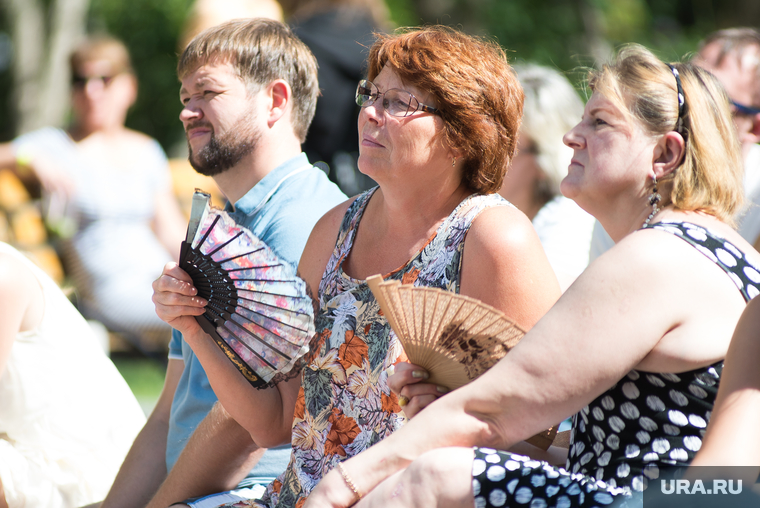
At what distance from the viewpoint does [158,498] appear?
2.37 m

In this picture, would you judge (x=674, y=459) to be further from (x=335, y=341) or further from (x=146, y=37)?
(x=146, y=37)

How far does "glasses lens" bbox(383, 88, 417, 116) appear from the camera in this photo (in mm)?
2076

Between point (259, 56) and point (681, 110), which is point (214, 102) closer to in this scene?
point (259, 56)

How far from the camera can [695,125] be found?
69.7 inches

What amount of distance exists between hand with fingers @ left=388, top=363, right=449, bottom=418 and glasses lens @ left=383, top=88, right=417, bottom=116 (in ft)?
2.36

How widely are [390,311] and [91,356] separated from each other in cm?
152

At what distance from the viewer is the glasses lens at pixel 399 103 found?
2076 millimetres

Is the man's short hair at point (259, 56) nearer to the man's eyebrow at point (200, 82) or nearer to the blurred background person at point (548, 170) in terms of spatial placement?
the man's eyebrow at point (200, 82)

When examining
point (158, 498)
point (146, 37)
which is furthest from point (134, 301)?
point (146, 37)

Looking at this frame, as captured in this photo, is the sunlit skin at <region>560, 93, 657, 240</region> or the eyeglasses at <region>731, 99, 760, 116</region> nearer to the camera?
→ the sunlit skin at <region>560, 93, 657, 240</region>

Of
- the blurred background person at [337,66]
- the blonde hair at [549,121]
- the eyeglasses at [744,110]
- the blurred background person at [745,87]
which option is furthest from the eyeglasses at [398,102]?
the eyeglasses at [744,110]

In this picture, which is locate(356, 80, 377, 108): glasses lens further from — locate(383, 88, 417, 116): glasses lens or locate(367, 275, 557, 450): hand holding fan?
locate(367, 275, 557, 450): hand holding fan

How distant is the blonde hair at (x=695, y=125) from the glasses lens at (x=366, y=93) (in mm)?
653

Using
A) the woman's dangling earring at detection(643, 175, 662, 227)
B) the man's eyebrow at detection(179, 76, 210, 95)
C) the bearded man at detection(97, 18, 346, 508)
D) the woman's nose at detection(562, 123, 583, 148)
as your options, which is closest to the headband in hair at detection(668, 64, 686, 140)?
the woman's dangling earring at detection(643, 175, 662, 227)
